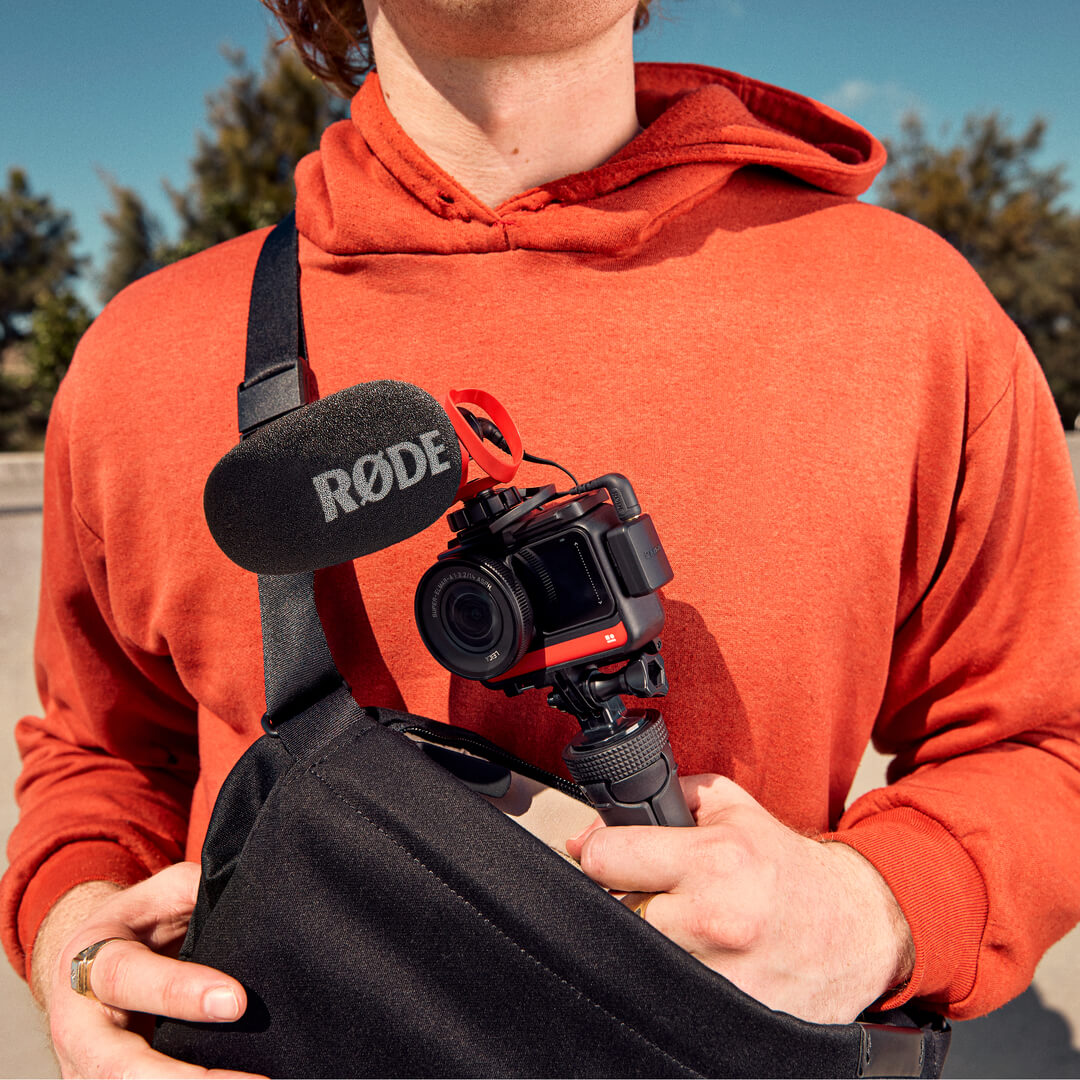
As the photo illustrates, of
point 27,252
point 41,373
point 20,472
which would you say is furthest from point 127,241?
point 20,472

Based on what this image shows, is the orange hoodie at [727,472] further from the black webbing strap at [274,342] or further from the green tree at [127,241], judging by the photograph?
the green tree at [127,241]

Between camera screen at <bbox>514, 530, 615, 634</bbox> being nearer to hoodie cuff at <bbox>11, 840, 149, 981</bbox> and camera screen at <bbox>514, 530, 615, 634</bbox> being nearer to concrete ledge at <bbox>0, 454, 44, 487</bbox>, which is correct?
hoodie cuff at <bbox>11, 840, 149, 981</bbox>

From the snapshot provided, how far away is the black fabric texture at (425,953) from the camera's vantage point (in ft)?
2.59

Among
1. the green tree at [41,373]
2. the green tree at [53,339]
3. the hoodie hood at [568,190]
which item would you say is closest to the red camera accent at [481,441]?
the hoodie hood at [568,190]

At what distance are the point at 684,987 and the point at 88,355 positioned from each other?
1236mm

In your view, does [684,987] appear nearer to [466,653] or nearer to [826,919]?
[826,919]

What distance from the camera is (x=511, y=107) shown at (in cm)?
126

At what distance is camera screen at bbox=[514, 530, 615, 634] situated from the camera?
893 millimetres

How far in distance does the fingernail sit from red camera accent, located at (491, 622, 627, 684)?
0.43 metres

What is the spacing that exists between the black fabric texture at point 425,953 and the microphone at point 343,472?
26 cm

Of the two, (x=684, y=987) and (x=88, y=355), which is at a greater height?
(x=88, y=355)

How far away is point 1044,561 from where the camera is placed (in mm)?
1271

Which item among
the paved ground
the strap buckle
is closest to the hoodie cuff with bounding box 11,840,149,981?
the strap buckle

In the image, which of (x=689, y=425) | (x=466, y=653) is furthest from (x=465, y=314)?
(x=466, y=653)
